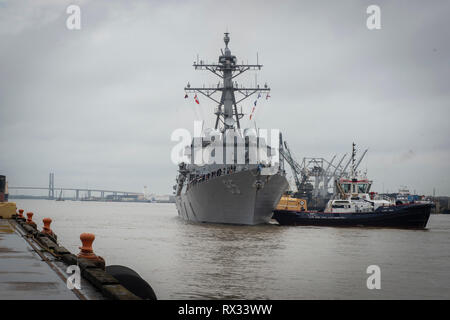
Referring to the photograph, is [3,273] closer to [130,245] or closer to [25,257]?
[25,257]

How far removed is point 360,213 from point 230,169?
13.4 metres

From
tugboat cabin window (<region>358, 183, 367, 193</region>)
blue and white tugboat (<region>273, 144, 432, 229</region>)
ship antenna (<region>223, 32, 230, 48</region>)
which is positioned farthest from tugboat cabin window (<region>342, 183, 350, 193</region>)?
ship antenna (<region>223, 32, 230, 48</region>)

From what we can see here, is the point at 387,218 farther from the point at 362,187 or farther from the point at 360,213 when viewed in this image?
the point at 362,187

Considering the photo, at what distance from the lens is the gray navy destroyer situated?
3738cm

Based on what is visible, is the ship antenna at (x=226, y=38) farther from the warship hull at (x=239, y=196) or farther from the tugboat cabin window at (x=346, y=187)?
the tugboat cabin window at (x=346, y=187)

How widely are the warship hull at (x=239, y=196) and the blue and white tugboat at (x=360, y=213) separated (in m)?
5.63

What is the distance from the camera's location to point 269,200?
41.2m

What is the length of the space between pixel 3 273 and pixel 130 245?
17990 mm

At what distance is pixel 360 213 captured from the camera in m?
44.3

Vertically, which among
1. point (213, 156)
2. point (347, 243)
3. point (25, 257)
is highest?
point (213, 156)

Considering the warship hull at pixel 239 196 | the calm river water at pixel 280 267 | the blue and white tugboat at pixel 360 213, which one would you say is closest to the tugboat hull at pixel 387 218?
the blue and white tugboat at pixel 360 213

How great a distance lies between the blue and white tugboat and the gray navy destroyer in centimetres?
363

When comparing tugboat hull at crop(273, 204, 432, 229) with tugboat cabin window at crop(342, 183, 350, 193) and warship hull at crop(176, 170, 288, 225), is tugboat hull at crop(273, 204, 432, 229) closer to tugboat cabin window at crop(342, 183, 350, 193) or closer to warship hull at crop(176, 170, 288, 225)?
tugboat cabin window at crop(342, 183, 350, 193)
